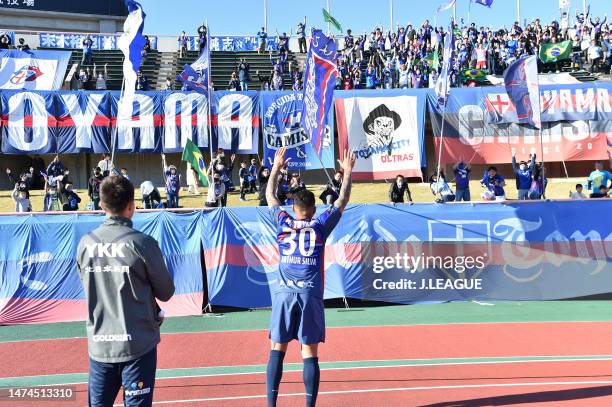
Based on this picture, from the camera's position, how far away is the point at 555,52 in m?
35.0

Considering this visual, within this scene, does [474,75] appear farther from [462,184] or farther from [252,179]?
[252,179]

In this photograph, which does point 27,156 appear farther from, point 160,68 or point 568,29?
point 568,29

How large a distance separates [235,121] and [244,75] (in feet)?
15.7

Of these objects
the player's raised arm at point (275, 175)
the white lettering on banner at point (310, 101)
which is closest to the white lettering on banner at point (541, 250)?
the white lettering on banner at point (310, 101)

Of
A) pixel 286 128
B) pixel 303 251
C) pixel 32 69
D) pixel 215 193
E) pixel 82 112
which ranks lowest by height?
pixel 303 251

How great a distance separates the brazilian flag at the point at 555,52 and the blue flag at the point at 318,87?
77.1 feet

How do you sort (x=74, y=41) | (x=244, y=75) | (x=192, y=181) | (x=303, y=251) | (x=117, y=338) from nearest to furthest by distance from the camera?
(x=117, y=338)
(x=303, y=251)
(x=192, y=181)
(x=244, y=75)
(x=74, y=41)

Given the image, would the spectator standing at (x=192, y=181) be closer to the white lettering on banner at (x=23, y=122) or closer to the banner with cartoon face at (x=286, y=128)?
the banner with cartoon face at (x=286, y=128)

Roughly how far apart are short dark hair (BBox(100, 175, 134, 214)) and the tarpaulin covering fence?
28.9ft

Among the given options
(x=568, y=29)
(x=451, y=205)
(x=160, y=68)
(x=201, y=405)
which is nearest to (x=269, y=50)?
(x=160, y=68)

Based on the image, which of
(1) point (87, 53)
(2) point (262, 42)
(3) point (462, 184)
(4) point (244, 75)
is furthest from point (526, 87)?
(1) point (87, 53)

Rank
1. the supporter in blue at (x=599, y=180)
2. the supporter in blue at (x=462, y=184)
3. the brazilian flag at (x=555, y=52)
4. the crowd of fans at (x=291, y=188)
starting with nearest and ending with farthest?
the crowd of fans at (x=291, y=188) < the supporter in blue at (x=599, y=180) < the supporter in blue at (x=462, y=184) < the brazilian flag at (x=555, y=52)

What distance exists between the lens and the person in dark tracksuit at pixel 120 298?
4.12 meters

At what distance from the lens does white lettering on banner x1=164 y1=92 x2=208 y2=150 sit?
97.2 ft
